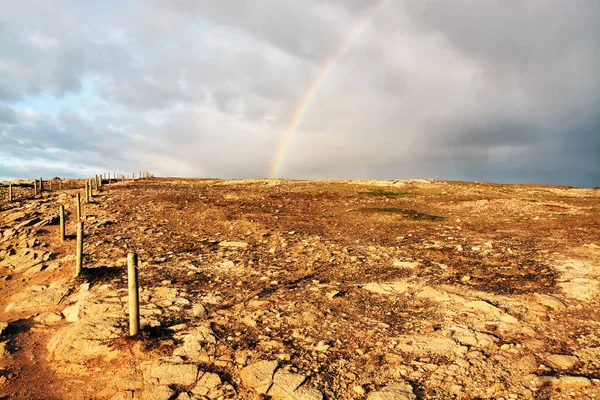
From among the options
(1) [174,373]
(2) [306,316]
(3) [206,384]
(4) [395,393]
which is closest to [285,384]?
(3) [206,384]

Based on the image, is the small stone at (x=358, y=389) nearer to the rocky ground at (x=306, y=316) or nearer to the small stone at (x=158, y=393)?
the rocky ground at (x=306, y=316)

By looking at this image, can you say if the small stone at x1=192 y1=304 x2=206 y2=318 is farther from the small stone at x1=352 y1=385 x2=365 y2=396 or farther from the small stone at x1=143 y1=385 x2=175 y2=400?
the small stone at x1=352 y1=385 x2=365 y2=396

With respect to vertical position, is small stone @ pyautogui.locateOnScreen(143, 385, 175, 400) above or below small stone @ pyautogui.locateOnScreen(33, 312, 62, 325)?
below

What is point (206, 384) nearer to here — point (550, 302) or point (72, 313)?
point (72, 313)

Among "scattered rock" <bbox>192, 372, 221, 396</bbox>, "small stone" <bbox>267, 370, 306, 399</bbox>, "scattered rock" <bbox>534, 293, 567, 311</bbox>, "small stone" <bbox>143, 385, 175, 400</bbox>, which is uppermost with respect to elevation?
"scattered rock" <bbox>534, 293, 567, 311</bbox>

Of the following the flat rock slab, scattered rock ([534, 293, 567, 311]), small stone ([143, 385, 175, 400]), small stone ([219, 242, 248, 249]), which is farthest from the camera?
small stone ([219, 242, 248, 249])

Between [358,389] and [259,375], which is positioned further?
[259,375]

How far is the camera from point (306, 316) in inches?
356

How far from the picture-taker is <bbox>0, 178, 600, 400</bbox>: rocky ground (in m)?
6.53

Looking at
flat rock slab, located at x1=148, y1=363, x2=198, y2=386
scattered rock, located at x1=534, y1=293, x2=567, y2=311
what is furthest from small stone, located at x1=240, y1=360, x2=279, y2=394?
scattered rock, located at x1=534, y1=293, x2=567, y2=311

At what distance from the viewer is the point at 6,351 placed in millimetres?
8195

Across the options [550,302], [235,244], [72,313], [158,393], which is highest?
[235,244]

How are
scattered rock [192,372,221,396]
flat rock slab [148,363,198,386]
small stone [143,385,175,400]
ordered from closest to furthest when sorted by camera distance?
small stone [143,385,175,400]
scattered rock [192,372,221,396]
flat rock slab [148,363,198,386]

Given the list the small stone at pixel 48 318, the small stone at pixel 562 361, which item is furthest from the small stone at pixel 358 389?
the small stone at pixel 48 318
